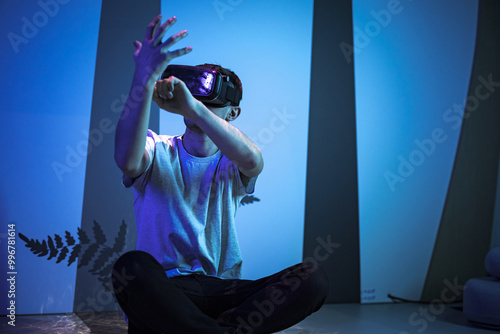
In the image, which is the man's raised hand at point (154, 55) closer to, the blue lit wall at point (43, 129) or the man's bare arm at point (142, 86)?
the man's bare arm at point (142, 86)

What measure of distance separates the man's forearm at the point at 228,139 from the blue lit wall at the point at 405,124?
182cm

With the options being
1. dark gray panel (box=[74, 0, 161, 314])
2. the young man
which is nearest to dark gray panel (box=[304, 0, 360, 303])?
dark gray panel (box=[74, 0, 161, 314])

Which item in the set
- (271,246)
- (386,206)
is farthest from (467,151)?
(271,246)

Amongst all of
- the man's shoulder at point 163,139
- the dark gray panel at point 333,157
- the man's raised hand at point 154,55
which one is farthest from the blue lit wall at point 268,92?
the man's raised hand at point 154,55

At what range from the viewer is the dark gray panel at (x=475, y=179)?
3.13 meters

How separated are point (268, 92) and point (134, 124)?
1.68 metres

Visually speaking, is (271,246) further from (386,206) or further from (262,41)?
(262,41)

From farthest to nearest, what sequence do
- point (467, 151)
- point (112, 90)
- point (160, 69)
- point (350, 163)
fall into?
point (467, 151)
point (350, 163)
point (112, 90)
point (160, 69)

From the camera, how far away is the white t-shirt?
1.26 meters

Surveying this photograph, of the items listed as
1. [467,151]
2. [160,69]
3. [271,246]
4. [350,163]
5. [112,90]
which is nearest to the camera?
[160,69]

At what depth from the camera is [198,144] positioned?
137cm

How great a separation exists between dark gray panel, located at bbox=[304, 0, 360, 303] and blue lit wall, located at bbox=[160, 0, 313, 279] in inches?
2.5

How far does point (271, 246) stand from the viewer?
8.90 ft

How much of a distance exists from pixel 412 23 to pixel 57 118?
216 centimetres
